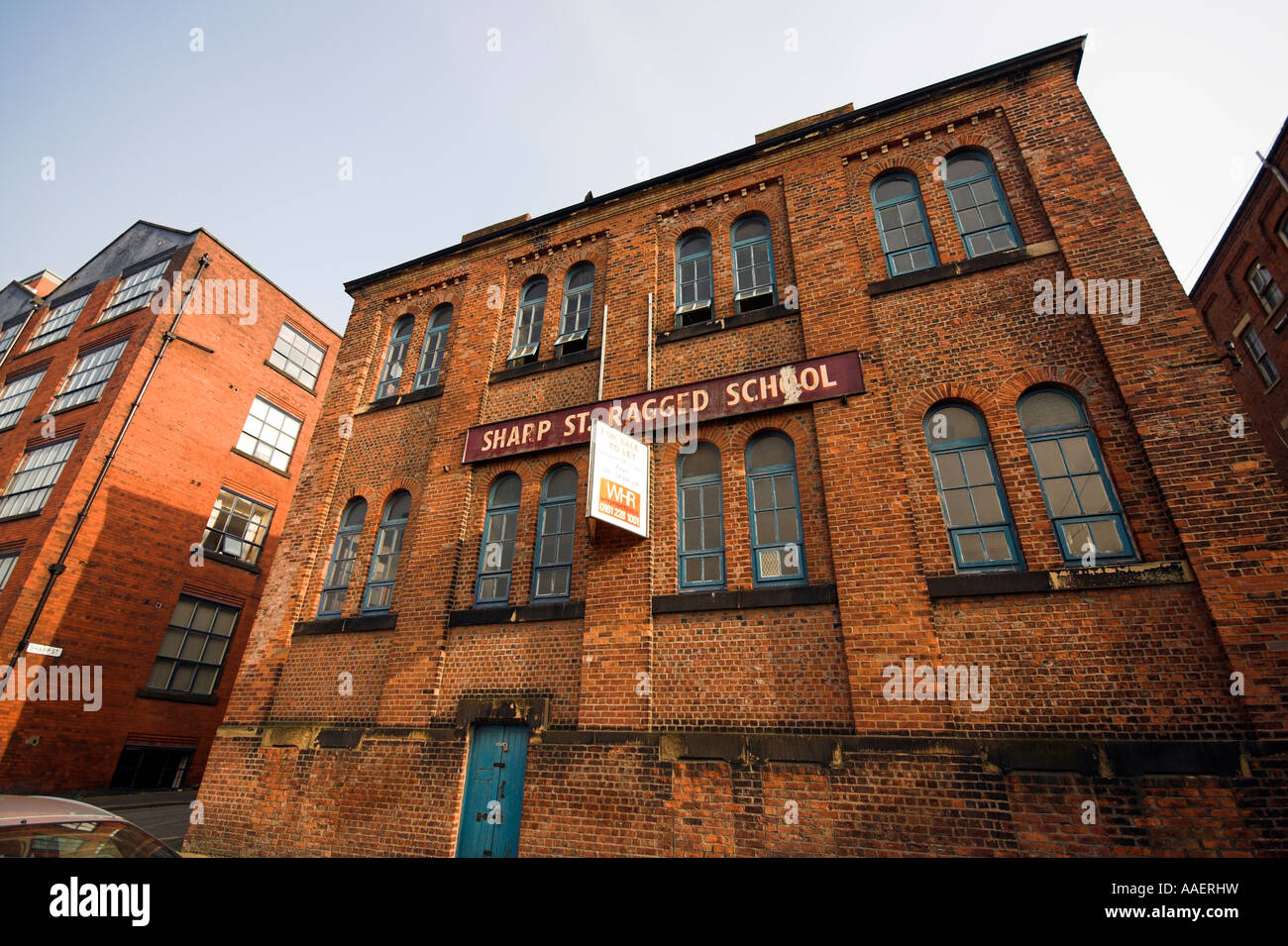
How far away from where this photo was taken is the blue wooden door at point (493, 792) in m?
7.09

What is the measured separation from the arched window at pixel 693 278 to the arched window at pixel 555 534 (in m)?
3.30

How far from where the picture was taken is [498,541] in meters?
9.05

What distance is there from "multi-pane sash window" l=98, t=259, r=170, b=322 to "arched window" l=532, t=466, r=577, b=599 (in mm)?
16595

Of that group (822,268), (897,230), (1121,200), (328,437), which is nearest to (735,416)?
(822,268)

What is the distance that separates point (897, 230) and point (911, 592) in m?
5.58

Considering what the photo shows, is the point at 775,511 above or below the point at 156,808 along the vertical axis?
above

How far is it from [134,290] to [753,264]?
65.6ft

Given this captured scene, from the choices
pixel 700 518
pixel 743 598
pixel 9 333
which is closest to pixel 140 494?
pixel 9 333

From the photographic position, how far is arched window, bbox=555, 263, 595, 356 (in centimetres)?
1022

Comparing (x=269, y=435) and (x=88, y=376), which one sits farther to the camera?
(x=269, y=435)

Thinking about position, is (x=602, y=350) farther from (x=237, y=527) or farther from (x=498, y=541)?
(x=237, y=527)

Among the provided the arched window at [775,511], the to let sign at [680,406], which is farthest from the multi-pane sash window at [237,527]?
the arched window at [775,511]

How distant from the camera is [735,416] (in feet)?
26.7
